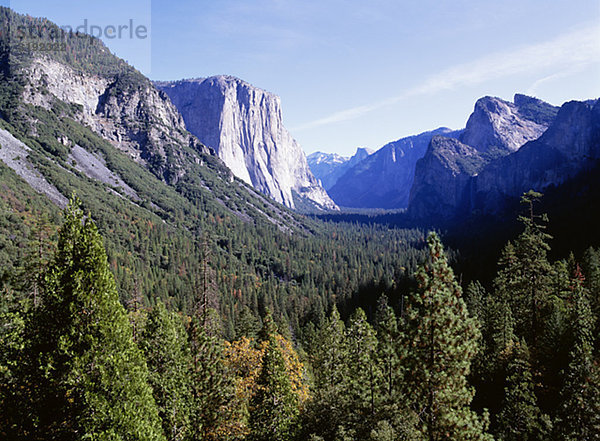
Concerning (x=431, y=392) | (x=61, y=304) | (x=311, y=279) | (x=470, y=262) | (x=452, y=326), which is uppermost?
(x=61, y=304)

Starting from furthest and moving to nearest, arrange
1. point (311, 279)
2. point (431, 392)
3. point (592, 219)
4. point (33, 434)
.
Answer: point (311, 279), point (592, 219), point (431, 392), point (33, 434)

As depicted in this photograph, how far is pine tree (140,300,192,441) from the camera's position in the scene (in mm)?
20203

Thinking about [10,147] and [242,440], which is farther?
[10,147]

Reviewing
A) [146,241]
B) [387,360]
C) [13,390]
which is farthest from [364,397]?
[146,241]

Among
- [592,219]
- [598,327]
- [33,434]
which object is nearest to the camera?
[33,434]

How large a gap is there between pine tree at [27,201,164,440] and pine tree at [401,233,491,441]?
10228 mm

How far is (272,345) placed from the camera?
2738 centimetres

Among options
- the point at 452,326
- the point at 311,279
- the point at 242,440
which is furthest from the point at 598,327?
the point at 311,279

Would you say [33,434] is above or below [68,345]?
below

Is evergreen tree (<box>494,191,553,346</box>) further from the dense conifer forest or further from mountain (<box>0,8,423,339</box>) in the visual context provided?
mountain (<box>0,8,423,339</box>)

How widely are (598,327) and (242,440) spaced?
34.4 meters

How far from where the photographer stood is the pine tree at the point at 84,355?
11414 mm

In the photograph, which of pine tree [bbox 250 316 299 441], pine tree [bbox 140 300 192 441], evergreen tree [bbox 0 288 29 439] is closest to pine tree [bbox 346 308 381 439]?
pine tree [bbox 250 316 299 441]

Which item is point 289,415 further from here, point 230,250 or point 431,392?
point 230,250
